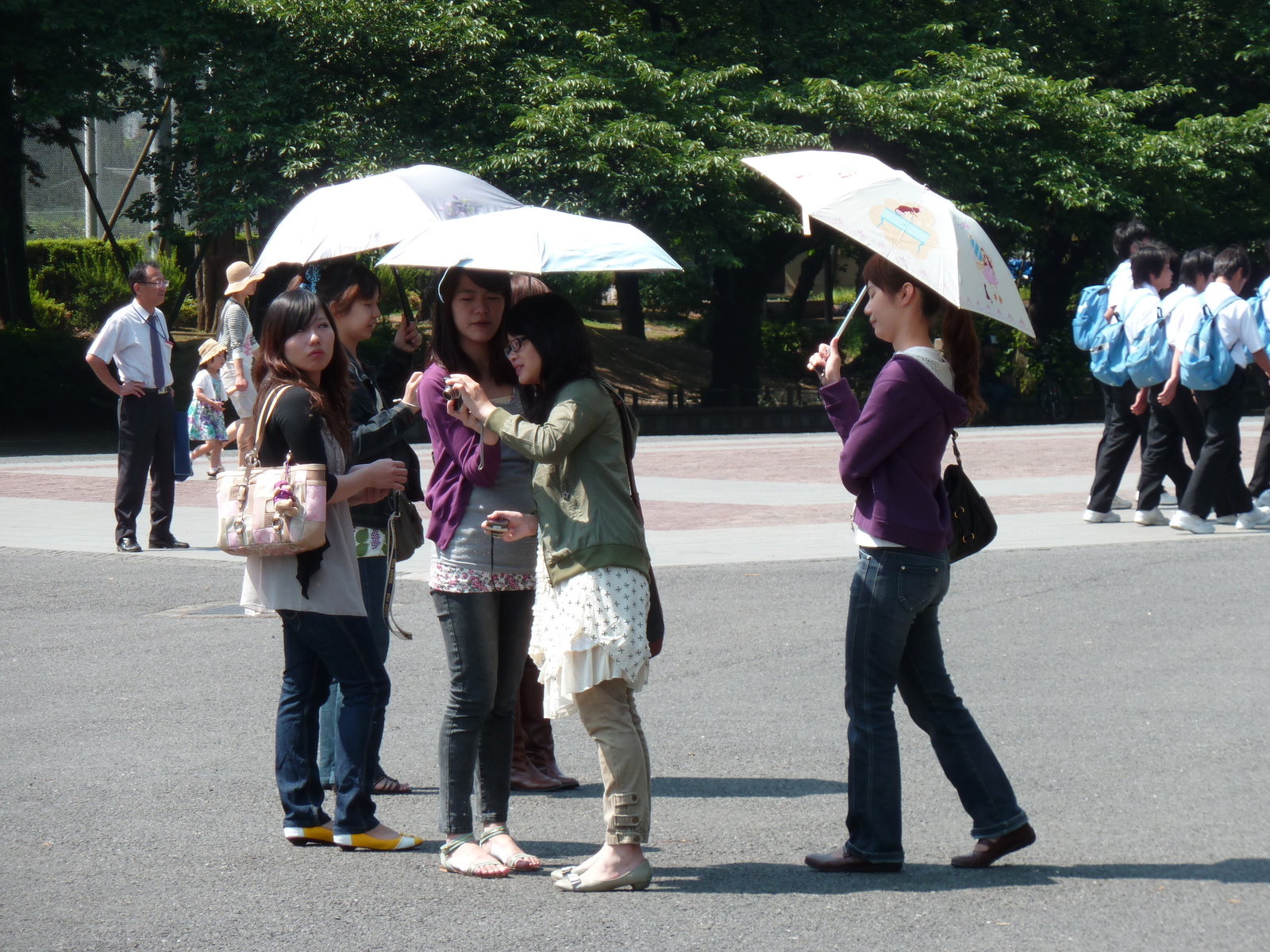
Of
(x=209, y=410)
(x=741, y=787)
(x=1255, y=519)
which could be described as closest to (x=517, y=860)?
(x=741, y=787)

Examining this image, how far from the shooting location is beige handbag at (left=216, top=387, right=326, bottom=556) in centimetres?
409

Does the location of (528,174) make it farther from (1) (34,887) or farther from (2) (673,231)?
(1) (34,887)

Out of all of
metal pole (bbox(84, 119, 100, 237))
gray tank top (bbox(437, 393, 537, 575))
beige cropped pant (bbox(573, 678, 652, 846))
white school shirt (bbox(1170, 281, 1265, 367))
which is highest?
metal pole (bbox(84, 119, 100, 237))

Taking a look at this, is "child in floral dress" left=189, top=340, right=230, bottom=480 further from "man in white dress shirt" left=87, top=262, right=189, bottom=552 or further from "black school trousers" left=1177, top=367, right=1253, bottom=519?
"black school trousers" left=1177, top=367, right=1253, bottom=519

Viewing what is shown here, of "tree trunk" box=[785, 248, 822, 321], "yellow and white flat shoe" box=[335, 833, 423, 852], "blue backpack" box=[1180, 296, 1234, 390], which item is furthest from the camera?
"tree trunk" box=[785, 248, 822, 321]

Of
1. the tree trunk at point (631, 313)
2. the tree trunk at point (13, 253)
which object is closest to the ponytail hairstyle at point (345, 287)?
the tree trunk at point (13, 253)

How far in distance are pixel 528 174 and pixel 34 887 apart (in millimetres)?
17245

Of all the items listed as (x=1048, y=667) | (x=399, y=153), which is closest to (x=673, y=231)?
(x=399, y=153)

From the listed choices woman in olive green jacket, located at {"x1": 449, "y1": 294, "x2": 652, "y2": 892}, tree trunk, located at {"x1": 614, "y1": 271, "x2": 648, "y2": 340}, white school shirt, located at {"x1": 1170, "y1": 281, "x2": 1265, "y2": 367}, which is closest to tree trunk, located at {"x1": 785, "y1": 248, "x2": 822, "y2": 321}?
tree trunk, located at {"x1": 614, "y1": 271, "x2": 648, "y2": 340}

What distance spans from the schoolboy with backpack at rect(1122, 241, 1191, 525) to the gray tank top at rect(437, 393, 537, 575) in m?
7.44

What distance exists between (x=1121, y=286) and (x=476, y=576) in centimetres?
810

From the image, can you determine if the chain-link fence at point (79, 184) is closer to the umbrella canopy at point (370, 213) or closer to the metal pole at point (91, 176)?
the metal pole at point (91, 176)

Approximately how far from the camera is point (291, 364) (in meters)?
4.23

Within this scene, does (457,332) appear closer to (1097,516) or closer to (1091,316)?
(1097,516)
